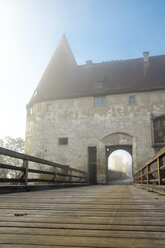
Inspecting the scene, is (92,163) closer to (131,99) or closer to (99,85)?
(131,99)

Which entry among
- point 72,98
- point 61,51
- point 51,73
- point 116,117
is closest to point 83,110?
point 72,98

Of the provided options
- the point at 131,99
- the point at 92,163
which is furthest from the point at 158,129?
the point at 92,163

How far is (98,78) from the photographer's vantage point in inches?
843

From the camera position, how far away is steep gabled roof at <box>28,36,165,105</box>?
1933 centimetres

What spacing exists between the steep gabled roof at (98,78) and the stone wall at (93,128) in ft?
2.46

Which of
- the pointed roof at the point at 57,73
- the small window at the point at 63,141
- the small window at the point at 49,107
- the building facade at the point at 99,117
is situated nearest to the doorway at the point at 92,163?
the building facade at the point at 99,117

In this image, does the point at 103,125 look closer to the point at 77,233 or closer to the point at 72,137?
the point at 72,137

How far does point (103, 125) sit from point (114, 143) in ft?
6.11

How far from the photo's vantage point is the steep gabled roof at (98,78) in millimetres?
19328

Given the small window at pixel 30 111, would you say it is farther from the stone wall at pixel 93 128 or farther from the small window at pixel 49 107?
the small window at pixel 49 107

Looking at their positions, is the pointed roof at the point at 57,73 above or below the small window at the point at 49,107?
above

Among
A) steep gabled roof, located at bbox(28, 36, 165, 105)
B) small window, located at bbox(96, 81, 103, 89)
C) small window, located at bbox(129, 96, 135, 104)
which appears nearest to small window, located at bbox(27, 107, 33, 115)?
steep gabled roof, located at bbox(28, 36, 165, 105)

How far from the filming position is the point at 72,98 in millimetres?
20031

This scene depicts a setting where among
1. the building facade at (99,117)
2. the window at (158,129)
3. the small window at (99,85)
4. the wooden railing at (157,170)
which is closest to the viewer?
the wooden railing at (157,170)
